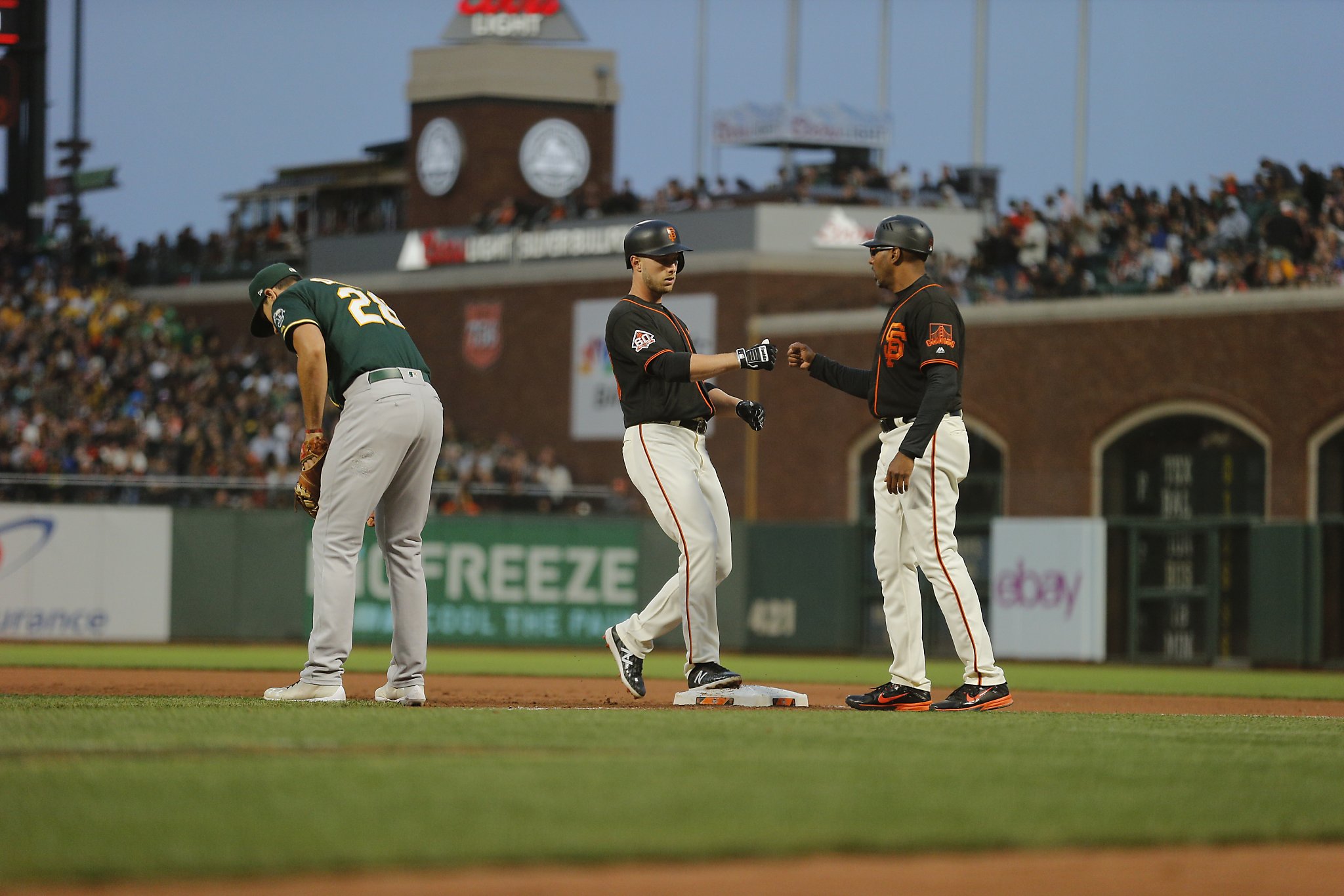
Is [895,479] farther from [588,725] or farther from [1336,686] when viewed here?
[1336,686]

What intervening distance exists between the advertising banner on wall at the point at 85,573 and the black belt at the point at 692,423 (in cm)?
1446

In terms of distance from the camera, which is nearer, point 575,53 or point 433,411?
point 433,411

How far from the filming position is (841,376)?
9312 millimetres

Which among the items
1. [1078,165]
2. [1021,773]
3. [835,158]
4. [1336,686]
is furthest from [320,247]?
[1021,773]

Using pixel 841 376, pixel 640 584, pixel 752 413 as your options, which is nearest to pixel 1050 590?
pixel 640 584

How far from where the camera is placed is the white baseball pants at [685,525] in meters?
8.86

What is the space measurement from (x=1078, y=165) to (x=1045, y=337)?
6589mm

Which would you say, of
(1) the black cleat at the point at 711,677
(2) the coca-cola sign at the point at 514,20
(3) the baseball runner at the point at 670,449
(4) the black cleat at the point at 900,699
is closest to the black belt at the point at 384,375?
(3) the baseball runner at the point at 670,449

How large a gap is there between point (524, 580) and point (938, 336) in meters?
15.6

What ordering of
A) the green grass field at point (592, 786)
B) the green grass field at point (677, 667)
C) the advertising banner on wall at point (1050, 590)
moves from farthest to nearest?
the advertising banner on wall at point (1050, 590)
the green grass field at point (677, 667)
the green grass field at point (592, 786)

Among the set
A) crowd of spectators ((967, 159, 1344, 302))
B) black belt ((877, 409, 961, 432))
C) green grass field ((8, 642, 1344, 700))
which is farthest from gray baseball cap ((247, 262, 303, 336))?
crowd of spectators ((967, 159, 1344, 302))

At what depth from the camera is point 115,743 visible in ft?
20.4

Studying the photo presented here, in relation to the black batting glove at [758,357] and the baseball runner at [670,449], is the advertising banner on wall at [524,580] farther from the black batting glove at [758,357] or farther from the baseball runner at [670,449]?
the black batting glove at [758,357]

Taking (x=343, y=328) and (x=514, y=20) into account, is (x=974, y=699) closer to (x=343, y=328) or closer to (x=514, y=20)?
(x=343, y=328)
